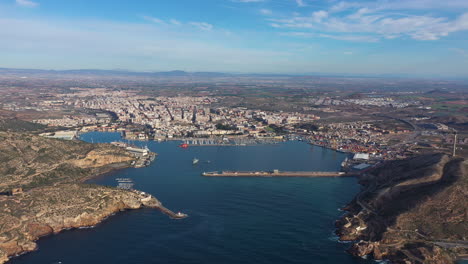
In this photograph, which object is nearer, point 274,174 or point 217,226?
point 217,226

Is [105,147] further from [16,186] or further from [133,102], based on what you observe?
[133,102]

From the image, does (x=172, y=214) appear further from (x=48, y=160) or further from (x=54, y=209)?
(x=48, y=160)

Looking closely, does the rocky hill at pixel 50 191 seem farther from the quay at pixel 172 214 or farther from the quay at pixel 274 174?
the quay at pixel 274 174

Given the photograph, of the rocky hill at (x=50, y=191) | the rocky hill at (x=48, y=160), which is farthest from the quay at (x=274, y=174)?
the rocky hill at (x=48, y=160)

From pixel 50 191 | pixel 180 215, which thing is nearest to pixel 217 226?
pixel 180 215

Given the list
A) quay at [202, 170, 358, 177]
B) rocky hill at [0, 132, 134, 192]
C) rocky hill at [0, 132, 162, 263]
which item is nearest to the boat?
rocky hill at [0, 132, 162, 263]

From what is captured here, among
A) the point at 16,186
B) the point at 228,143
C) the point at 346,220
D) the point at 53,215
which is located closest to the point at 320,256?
the point at 346,220
